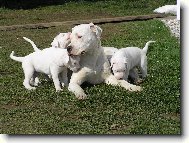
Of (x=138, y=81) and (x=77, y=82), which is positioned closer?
(x=77, y=82)

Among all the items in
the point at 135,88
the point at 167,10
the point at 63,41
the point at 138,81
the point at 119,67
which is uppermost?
the point at 63,41

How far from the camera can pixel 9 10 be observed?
2066cm

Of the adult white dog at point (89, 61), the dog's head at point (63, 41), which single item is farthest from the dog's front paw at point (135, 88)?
the dog's head at point (63, 41)

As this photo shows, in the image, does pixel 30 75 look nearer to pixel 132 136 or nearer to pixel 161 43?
pixel 132 136

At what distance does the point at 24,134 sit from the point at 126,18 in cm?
1065

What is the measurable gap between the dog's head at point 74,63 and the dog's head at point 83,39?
93 millimetres

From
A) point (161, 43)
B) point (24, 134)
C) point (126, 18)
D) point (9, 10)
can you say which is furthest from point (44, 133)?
point (9, 10)

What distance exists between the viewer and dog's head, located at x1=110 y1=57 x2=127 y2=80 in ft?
22.6

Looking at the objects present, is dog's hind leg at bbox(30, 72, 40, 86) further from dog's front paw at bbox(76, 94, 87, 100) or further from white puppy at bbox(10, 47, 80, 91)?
dog's front paw at bbox(76, 94, 87, 100)

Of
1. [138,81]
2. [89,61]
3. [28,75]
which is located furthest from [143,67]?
[28,75]

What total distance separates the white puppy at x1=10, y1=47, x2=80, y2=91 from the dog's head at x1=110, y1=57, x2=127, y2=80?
443mm

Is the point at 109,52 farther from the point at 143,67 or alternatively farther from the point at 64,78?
the point at 64,78

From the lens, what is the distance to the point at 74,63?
6.97 metres

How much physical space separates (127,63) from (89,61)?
18.9 inches
